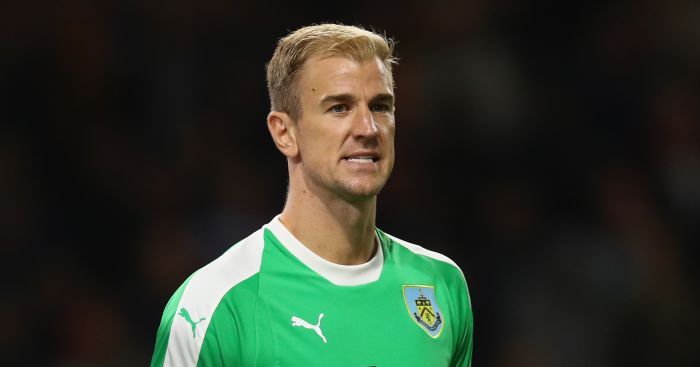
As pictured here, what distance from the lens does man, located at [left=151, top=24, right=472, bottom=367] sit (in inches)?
140

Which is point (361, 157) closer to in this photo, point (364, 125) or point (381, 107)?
point (364, 125)

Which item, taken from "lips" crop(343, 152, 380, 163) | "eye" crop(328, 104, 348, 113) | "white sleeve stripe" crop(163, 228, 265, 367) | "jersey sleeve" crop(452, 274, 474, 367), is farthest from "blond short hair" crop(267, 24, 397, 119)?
"jersey sleeve" crop(452, 274, 474, 367)

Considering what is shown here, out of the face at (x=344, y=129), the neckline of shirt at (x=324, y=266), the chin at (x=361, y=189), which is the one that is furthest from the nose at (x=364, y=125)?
the neckline of shirt at (x=324, y=266)

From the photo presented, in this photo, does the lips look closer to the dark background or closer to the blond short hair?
the blond short hair

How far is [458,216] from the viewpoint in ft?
26.2

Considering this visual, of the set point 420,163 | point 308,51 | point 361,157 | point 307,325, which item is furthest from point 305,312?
point 420,163

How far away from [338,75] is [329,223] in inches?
21.0

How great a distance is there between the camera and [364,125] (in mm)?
3709

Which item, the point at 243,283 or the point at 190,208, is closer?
the point at 243,283

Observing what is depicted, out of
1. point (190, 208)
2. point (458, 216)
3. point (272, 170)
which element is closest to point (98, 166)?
point (190, 208)

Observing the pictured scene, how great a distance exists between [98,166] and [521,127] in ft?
10.9

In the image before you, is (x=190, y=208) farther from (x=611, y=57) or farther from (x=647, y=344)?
(x=611, y=57)

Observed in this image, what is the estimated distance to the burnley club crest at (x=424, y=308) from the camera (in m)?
3.87

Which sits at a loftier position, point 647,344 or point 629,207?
point 629,207
